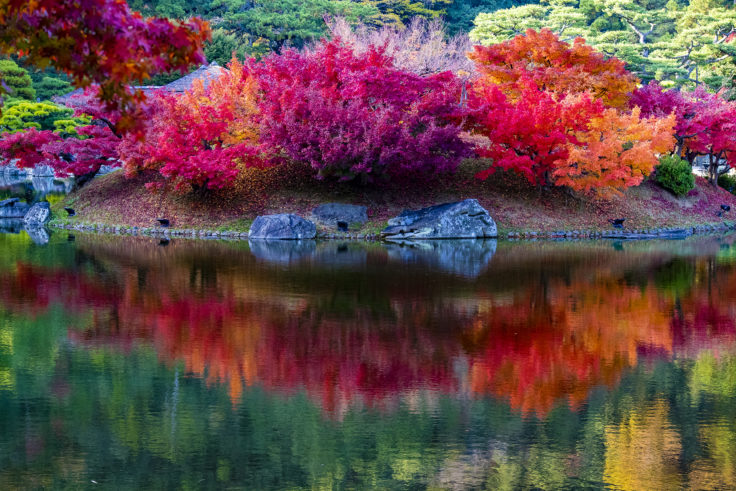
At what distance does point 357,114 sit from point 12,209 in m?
12.5

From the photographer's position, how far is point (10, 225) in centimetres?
2553

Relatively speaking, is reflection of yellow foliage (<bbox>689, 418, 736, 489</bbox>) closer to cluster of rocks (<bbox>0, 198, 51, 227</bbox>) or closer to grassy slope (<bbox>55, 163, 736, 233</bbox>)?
grassy slope (<bbox>55, 163, 736, 233</bbox>)

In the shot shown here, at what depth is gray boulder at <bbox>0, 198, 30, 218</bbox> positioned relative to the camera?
27.1 meters

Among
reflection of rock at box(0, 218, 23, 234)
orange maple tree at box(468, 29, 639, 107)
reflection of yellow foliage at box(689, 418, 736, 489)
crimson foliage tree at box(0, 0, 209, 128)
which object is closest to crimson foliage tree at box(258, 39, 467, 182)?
orange maple tree at box(468, 29, 639, 107)

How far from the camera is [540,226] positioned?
2409cm

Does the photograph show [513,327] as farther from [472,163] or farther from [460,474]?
[472,163]

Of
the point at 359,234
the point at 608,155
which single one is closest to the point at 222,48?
the point at 359,234

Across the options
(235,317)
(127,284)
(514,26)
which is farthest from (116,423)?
(514,26)

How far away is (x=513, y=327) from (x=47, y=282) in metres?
8.24

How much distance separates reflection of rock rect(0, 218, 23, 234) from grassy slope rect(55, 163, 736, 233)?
1.32 metres

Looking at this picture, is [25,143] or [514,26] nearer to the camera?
[25,143]

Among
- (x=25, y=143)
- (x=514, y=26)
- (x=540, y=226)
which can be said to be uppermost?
(x=514, y=26)

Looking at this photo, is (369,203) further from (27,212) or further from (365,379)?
(365,379)

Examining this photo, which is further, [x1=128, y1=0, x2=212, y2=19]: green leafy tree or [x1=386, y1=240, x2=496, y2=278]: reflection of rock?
[x1=128, y1=0, x2=212, y2=19]: green leafy tree
